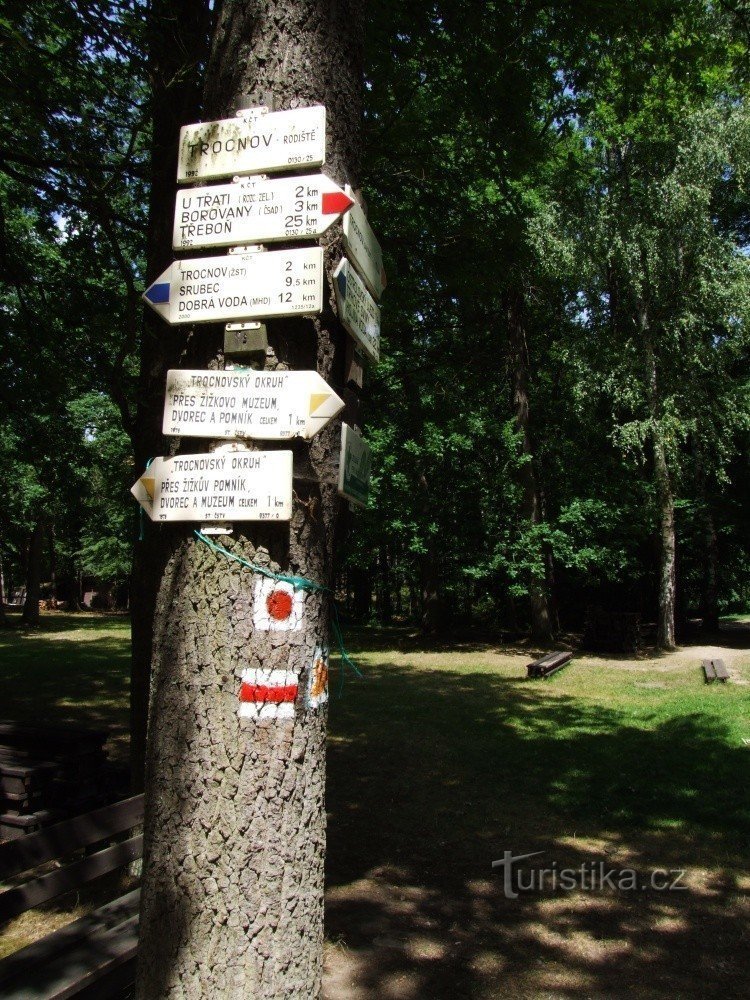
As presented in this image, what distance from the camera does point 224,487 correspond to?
Result: 2262mm

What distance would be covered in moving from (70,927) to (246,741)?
1817 mm

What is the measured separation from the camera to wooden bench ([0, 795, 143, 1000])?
2.88 metres

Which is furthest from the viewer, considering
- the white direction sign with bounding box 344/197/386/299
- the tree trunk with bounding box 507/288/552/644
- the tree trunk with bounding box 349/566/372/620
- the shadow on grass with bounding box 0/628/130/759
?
the tree trunk with bounding box 349/566/372/620

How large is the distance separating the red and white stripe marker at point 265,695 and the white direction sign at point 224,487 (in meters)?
0.44

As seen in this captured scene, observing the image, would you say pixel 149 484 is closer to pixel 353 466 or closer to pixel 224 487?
pixel 224 487

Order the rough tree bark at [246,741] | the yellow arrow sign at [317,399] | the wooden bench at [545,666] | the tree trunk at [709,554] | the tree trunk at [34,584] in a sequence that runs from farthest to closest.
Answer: the tree trunk at [34,584], the tree trunk at [709,554], the wooden bench at [545,666], the yellow arrow sign at [317,399], the rough tree bark at [246,741]

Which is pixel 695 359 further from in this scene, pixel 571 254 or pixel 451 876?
Answer: pixel 451 876

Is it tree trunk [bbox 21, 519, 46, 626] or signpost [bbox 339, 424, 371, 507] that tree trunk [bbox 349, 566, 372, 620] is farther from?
signpost [bbox 339, 424, 371, 507]

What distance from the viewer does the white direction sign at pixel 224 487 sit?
7.31 ft

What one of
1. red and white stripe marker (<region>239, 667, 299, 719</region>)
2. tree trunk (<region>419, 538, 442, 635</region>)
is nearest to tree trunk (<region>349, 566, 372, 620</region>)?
tree trunk (<region>419, 538, 442, 635</region>)

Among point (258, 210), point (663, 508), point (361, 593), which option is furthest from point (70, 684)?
point (361, 593)

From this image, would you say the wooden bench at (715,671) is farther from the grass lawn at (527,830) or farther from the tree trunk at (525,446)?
the tree trunk at (525,446)

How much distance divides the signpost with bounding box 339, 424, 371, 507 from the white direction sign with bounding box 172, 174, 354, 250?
1.99 feet

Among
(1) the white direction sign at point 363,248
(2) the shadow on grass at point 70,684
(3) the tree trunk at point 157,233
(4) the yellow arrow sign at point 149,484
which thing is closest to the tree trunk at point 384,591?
(2) the shadow on grass at point 70,684
